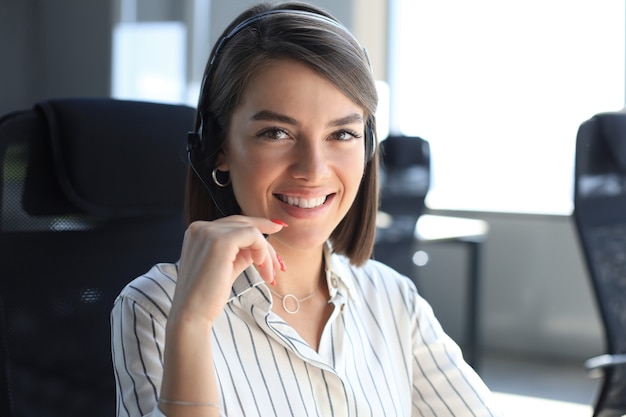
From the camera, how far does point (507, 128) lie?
410 centimetres

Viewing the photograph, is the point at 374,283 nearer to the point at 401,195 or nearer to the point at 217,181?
the point at 217,181

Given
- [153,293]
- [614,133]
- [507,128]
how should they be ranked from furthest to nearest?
[507,128], [614,133], [153,293]

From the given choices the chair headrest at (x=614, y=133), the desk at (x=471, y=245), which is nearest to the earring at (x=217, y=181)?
the chair headrest at (x=614, y=133)

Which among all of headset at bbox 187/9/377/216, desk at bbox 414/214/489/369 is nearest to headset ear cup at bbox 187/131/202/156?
headset at bbox 187/9/377/216

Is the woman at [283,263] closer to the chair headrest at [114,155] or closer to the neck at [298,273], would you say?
the neck at [298,273]

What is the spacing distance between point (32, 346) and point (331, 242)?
18.8 inches

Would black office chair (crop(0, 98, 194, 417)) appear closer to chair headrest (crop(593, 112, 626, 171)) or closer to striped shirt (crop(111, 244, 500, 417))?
striped shirt (crop(111, 244, 500, 417))

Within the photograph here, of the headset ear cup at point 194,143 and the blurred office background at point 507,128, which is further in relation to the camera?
the blurred office background at point 507,128

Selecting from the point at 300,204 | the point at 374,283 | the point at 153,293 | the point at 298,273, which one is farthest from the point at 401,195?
the point at 153,293

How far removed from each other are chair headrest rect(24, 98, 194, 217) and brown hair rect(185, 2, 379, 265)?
179mm

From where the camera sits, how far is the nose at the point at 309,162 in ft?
3.48

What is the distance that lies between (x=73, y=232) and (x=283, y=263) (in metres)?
0.37

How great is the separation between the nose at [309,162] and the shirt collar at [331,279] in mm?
158

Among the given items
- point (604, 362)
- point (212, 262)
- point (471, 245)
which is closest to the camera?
point (212, 262)
